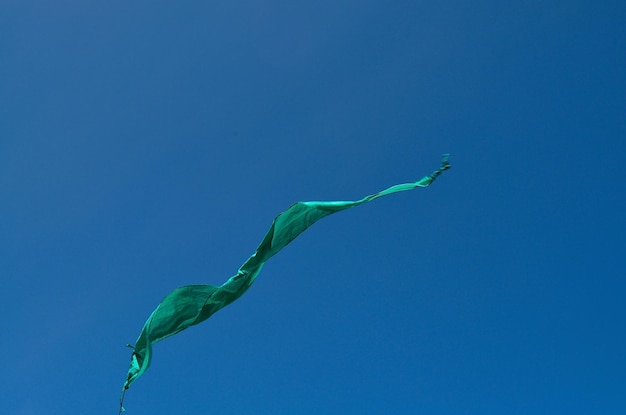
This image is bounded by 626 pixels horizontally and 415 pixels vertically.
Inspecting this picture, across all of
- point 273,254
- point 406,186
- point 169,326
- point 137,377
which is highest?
point 406,186

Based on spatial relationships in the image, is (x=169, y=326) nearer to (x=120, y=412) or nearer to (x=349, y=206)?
(x=120, y=412)

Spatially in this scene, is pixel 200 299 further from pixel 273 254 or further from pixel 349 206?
pixel 349 206

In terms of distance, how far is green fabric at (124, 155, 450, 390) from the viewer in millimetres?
8148

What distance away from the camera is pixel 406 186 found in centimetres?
809

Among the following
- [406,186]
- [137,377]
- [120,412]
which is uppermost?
[406,186]

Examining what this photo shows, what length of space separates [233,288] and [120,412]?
2.10 m

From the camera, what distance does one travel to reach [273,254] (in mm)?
8359

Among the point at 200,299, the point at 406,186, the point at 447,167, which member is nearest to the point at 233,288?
the point at 200,299

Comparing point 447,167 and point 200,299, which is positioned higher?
point 447,167

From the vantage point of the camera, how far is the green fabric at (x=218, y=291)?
26.7 feet

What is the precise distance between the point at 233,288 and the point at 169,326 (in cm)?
101

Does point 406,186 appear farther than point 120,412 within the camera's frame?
Yes

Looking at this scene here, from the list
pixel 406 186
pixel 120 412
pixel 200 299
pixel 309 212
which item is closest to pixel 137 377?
pixel 120 412

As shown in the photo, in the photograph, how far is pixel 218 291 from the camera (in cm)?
834
